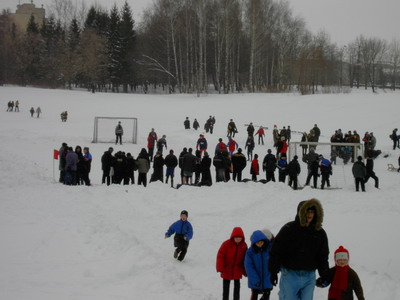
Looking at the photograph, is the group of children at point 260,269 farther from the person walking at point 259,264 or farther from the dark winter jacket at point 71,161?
the dark winter jacket at point 71,161

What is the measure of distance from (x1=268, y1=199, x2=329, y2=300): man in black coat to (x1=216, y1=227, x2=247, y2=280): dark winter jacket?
1.50m

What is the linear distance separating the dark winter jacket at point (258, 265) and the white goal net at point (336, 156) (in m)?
12.1

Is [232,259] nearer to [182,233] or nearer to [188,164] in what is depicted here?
[182,233]

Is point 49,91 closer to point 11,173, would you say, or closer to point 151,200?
point 11,173

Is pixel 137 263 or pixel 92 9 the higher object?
pixel 92 9

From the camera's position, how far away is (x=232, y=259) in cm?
637

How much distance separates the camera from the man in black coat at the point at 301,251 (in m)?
4.54

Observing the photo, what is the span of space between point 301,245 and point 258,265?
4.40 ft

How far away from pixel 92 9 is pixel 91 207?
68251 mm

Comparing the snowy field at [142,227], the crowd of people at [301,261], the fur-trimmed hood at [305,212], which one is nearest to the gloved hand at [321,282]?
the crowd of people at [301,261]

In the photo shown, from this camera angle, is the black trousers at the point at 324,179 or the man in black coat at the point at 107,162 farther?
the black trousers at the point at 324,179

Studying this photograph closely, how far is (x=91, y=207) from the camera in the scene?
39.7 ft

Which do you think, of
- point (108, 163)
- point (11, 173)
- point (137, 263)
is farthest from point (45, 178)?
point (137, 263)

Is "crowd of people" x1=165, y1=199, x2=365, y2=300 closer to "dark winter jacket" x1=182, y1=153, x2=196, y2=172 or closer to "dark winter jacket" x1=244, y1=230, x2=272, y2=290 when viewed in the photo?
"dark winter jacket" x1=244, y1=230, x2=272, y2=290
